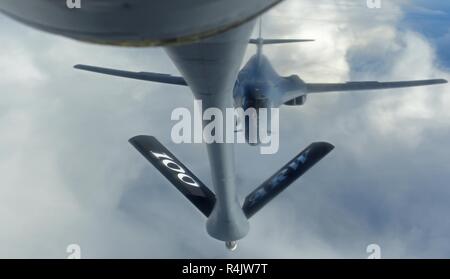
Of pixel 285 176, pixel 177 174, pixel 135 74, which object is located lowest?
pixel 285 176

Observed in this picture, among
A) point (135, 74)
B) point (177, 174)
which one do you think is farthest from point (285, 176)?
point (135, 74)

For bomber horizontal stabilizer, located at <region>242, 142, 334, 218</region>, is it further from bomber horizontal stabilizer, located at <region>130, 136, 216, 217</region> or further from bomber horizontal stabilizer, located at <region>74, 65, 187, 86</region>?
bomber horizontal stabilizer, located at <region>74, 65, 187, 86</region>

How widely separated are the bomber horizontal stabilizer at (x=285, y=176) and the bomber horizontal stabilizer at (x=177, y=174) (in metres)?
0.84

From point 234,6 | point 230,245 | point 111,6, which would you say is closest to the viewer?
point 111,6

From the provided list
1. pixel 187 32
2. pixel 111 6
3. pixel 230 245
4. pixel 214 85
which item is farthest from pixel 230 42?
pixel 230 245

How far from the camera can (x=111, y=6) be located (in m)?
1.04

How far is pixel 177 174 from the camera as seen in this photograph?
8234mm

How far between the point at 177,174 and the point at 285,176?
226 cm

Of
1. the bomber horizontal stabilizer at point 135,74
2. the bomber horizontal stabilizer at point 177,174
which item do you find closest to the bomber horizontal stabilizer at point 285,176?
the bomber horizontal stabilizer at point 177,174

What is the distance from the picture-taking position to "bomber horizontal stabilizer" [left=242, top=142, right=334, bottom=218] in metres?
7.83

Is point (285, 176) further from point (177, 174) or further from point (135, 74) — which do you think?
point (135, 74)

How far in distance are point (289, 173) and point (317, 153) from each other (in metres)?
0.70

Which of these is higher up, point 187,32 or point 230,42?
point 230,42

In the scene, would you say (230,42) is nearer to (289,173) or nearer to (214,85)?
(214,85)
